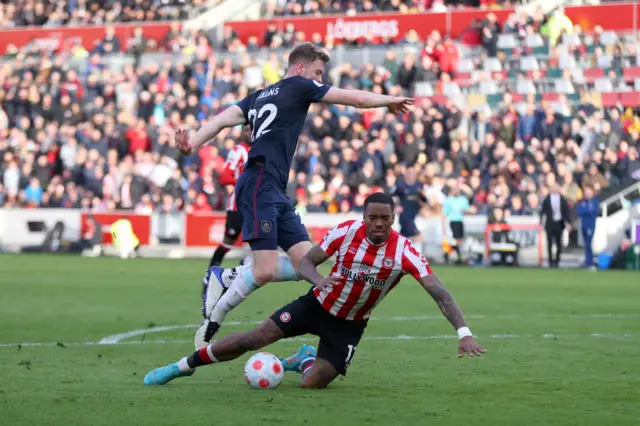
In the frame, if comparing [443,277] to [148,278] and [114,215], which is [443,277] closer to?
[148,278]

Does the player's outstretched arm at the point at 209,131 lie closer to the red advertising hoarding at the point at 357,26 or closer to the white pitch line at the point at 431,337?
the white pitch line at the point at 431,337

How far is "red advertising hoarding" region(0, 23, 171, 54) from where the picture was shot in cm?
3991

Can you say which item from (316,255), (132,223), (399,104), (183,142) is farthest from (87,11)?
(316,255)

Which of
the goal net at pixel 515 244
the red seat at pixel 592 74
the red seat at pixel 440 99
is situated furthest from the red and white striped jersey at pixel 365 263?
the red seat at pixel 440 99

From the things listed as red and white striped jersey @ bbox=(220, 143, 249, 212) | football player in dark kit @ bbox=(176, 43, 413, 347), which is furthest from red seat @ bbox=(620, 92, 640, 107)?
football player in dark kit @ bbox=(176, 43, 413, 347)

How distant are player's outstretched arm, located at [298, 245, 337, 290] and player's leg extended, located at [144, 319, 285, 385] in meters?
0.64

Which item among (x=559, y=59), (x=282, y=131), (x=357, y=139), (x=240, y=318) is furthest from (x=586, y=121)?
(x=282, y=131)

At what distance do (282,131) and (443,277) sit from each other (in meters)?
13.8

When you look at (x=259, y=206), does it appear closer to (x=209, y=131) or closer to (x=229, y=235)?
(x=209, y=131)

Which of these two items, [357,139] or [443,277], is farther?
[357,139]

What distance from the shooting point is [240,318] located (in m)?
14.4

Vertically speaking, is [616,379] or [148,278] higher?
[616,379]

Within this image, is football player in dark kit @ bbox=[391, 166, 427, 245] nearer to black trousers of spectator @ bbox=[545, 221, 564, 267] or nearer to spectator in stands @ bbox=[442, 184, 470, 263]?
spectator in stands @ bbox=[442, 184, 470, 263]

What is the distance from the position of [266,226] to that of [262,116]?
2.69 feet
